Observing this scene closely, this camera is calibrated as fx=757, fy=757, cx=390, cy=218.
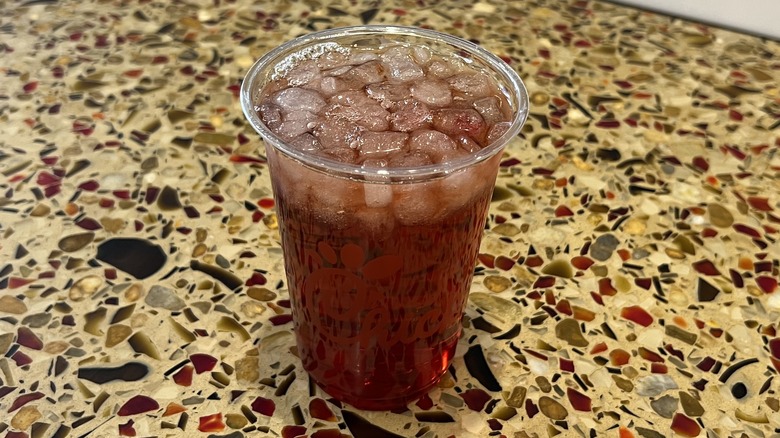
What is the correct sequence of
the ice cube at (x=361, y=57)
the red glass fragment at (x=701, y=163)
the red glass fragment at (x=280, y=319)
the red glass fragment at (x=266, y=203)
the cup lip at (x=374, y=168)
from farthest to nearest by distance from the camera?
the red glass fragment at (x=701, y=163) < the red glass fragment at (x=266, y=203) < the red glass fragment at (x=280, y=319) < the ice cube at (x=361, y=57) < the cup lip at (x=374, y=168)

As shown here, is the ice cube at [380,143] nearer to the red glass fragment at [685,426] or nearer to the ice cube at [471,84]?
the ice cube at [471,84]

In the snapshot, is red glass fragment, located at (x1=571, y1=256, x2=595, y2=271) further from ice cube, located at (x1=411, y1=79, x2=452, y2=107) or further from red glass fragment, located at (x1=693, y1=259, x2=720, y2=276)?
ice cube, located at (x1=411, y1=79, x2=452, y2=107)

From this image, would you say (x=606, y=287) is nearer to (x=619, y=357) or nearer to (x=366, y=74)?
(x=619, y=357)

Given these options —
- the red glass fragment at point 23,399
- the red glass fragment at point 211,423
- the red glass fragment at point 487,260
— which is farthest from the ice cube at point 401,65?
the red glass fragment at point 23,399

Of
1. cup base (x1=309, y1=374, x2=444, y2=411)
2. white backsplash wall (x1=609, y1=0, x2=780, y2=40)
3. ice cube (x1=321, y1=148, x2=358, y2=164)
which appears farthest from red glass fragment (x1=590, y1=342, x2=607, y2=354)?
white backsplash wall (x1=609, y1=0, x2=780, y2=40)

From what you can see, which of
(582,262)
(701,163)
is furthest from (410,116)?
(701,163)
